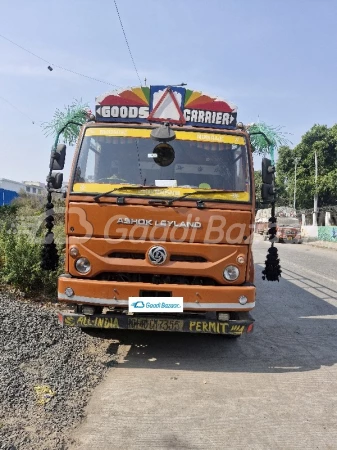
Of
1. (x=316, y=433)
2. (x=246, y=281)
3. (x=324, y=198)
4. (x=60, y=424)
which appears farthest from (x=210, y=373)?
(x=324, y=198)

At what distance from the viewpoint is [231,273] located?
4.83 metres

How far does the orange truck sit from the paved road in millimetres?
522

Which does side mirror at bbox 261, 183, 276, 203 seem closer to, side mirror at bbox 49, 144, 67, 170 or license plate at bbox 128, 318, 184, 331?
license plate at bbox 128, 318, 184, 331

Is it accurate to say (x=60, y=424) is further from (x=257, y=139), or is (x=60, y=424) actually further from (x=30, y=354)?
(x=257, y=139)

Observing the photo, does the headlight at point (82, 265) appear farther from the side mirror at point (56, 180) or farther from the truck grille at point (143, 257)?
the side mirror at point (56, 180)

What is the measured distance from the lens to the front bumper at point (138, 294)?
470 cm

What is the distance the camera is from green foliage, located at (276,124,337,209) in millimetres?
37375

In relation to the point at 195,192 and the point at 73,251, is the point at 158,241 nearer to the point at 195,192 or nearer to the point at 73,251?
the point at 195,192

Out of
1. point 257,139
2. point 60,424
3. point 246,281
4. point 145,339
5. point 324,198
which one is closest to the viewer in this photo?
point 60,424

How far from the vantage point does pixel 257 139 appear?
6.70 m

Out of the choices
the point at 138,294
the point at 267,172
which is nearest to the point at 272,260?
the point at 267,172

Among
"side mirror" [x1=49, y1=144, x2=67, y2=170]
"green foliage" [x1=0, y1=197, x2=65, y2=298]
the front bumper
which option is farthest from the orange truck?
"green foliage" [x1=0, y1=197, x2=65, y2=298]

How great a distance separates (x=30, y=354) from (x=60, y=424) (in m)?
1.38

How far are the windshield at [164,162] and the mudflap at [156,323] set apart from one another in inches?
53.8
